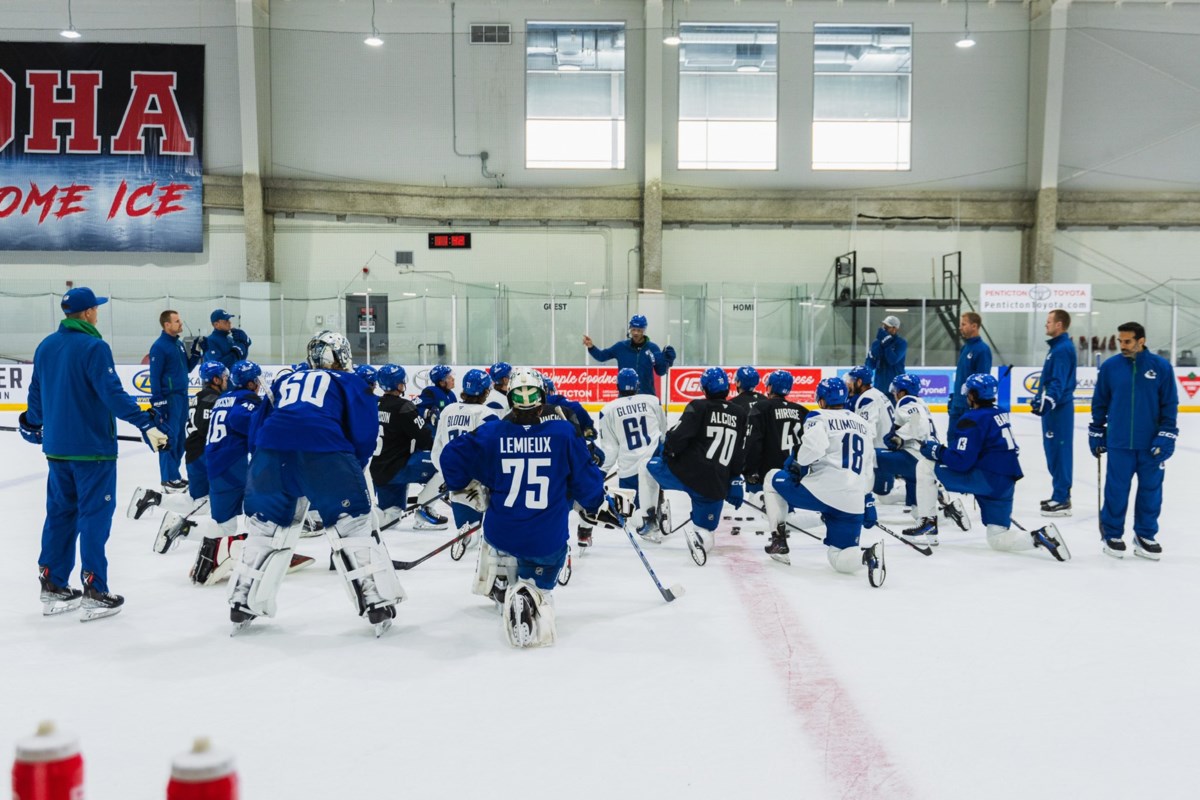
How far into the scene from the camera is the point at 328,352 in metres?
4.25

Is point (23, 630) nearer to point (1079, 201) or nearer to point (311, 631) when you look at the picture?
point (311, 631)

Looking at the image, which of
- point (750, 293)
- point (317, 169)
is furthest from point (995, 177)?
point (317, 169)

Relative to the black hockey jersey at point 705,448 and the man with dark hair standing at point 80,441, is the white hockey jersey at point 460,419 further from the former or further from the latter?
the man with dark hair standing at point 80,441

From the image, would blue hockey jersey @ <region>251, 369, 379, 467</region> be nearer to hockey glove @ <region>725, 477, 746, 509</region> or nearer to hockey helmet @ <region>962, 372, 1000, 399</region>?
hockey glove @ <region>725, 477, 746, 509</region>

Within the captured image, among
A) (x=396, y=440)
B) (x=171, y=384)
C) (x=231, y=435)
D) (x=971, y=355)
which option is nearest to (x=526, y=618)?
(x=231, y=435)

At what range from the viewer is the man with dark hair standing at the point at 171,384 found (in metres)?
7.71

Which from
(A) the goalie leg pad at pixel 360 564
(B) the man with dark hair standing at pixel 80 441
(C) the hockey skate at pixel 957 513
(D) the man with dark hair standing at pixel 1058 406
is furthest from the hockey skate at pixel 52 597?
(D) the man with dark hair standing at pixel 1058 406

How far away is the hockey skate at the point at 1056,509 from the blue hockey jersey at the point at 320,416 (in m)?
5.57

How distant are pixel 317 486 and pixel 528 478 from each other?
90 cm

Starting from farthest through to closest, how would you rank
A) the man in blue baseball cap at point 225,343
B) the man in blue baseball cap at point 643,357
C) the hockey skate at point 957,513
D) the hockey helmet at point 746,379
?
the man in blue baseball cap at point 643,357, the man in blue baseball cap at point 225,343, the hockey skate at point 957,513, the hockey helmet at point 746,379

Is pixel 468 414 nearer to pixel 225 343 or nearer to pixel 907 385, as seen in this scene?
pixel 907 385

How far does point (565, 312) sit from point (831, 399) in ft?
38.0

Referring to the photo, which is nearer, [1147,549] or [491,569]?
[491,569]

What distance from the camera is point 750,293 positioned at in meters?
17.2
